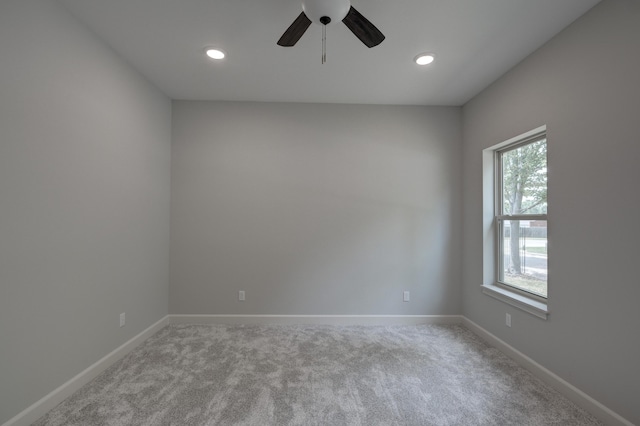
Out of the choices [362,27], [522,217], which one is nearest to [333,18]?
[362,27]

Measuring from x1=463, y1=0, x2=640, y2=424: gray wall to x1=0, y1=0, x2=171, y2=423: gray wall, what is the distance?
3.60m

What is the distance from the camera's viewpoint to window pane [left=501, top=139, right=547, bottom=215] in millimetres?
2357

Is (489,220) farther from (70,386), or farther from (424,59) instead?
(70,386)

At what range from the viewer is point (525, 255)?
254 centimetres

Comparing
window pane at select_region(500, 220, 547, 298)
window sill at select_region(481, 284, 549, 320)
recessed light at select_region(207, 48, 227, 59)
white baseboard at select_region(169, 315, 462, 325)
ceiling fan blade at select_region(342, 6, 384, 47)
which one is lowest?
white baseboard at select_region(169, 315, 462, 325)

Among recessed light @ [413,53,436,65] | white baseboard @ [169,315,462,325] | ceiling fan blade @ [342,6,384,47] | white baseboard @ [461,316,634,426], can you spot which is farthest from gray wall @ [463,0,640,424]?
ceiling fan blade @ [342,6,384,47]

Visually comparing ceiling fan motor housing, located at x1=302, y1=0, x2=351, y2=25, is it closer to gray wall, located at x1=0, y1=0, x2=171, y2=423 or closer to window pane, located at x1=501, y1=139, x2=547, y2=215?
gray wall, located at x1=0, y1=0, x2=171, y2=423

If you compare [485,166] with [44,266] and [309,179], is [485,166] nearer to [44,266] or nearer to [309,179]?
[309,179]

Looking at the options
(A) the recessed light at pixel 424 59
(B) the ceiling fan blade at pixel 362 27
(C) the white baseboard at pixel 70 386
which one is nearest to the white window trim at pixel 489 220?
(A) the recessed light at pixel 424 59

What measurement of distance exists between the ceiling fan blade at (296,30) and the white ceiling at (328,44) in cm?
29

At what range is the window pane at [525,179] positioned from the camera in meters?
2.36

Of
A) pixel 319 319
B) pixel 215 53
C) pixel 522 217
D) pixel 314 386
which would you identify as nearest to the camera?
pixel 314 386

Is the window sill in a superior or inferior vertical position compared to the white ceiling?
inferior

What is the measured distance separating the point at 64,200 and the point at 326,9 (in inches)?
84.3
